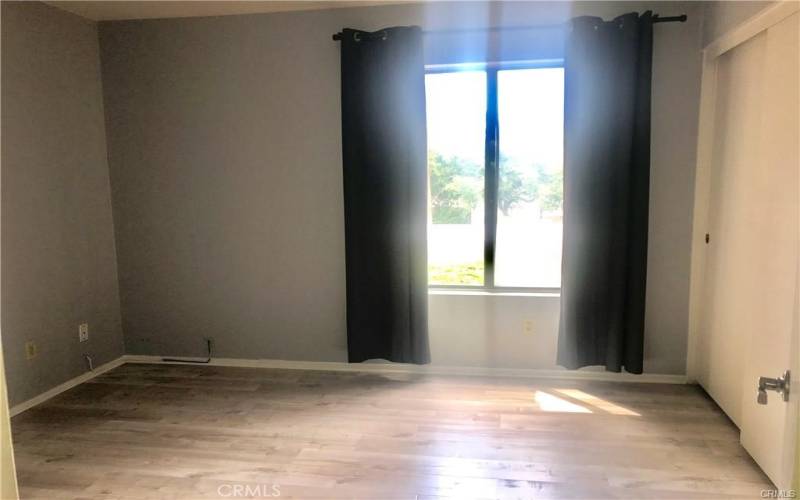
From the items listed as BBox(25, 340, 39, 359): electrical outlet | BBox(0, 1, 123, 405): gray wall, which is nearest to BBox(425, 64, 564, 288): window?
BBox(0, 1, 123, 405): gray wall

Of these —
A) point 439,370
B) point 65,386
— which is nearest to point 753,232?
point 439,370

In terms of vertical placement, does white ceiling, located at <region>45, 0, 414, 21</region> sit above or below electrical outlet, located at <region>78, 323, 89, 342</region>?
above

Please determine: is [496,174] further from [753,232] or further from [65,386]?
[65,386]

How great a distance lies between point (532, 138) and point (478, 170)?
1.34 ft

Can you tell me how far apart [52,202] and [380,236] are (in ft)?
7.04

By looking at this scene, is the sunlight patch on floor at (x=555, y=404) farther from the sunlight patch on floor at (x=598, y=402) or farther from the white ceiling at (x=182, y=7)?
the white ceiling at (x=182, y=7)

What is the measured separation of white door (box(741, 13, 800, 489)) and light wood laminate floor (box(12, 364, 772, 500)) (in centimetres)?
21

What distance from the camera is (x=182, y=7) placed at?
3381 mm

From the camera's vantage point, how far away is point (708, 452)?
2537 mm

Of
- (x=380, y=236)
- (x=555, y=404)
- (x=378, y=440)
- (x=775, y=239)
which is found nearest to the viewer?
(x=775, y=239)

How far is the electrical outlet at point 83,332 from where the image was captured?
3590mm

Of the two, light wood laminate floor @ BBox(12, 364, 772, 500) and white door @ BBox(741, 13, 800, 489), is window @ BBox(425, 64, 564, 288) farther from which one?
white door @ BBox(741, 13, 800, 489)

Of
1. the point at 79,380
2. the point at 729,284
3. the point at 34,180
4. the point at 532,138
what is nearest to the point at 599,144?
the point at 532,138

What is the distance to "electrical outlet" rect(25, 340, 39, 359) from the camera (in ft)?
10.5
